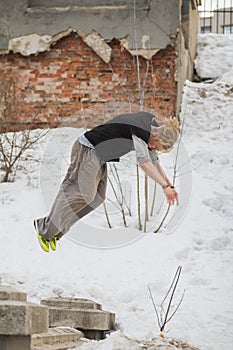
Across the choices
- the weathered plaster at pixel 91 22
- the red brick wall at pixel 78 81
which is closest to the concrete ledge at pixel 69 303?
the red brick wall at pixel 78 81

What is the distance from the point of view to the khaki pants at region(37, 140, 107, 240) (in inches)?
197

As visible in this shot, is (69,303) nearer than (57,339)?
No

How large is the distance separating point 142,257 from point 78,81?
477cm

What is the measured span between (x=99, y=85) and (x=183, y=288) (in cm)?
545

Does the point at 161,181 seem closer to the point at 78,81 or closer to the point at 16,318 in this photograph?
the point at 16,318

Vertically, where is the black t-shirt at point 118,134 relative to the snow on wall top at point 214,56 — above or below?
below

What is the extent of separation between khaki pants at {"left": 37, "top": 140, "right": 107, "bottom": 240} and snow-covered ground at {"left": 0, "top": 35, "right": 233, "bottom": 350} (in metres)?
0.80

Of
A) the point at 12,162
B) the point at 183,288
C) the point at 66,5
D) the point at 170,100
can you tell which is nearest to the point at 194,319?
the point at 183,288

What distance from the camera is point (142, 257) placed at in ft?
23.0

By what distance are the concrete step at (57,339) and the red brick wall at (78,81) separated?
21.2 feet

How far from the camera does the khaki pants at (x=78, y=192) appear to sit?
197 inches

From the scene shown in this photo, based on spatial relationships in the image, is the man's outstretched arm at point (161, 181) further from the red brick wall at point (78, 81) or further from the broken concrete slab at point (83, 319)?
the red brick wall at point (78, 81)

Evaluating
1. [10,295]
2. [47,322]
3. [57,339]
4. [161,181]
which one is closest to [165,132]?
[161,181]

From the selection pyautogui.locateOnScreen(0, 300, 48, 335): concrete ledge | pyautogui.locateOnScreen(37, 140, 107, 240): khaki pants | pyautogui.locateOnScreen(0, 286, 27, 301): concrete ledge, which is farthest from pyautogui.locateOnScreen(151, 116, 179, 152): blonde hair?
pyautogui.locateOnScreen(0, 300, 48, 335): concrete ledge
